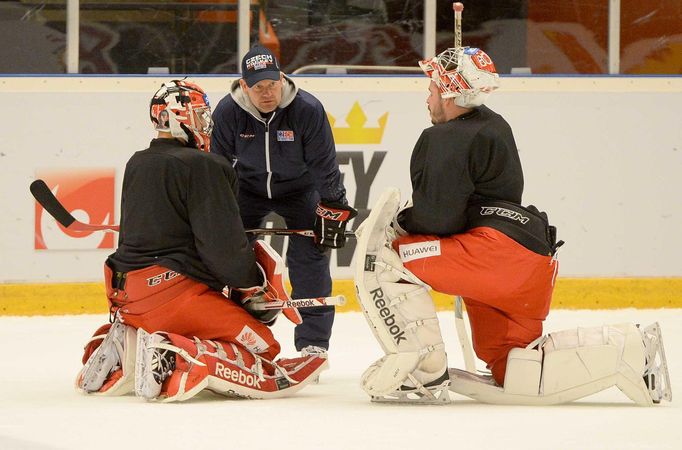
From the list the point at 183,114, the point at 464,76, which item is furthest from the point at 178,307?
the point at 464,76

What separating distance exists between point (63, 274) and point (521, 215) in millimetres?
3221

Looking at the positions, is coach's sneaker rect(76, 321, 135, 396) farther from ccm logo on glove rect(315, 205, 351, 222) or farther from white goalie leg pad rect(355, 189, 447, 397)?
ccm logo on glove rect(315, 205, 351, 222)

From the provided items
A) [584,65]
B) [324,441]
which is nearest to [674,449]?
[324,441]

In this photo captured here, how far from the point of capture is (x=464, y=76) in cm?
430

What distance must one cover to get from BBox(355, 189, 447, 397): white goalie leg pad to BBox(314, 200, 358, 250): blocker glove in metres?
0.78

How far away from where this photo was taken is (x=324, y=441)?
136 inches

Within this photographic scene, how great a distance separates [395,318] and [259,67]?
3.71 feet

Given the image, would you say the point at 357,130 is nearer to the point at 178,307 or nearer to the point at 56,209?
the point at 56,209

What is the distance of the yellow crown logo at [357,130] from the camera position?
23.0ft

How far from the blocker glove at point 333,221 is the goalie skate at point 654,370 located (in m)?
1.30

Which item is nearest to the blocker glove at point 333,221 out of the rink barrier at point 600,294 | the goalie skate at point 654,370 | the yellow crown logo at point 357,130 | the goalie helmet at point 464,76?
the goalie helmet at point 464,76

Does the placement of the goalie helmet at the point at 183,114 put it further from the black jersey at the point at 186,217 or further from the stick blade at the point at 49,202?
the stick blade at the point at 49,202

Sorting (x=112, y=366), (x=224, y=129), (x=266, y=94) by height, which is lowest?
(x=112, y=366)

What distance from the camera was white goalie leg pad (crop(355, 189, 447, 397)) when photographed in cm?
420
